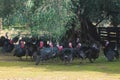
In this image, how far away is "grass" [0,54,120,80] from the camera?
16141 millimetres

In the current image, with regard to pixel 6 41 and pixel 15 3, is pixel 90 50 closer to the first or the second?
pixel 15 3

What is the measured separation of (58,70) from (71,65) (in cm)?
203

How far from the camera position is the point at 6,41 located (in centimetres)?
2686

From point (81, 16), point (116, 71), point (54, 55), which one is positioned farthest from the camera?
point (81, 16)

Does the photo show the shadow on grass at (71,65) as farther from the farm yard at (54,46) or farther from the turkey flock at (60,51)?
the turkey flock at (60,51)

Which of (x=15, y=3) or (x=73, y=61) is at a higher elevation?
(x=15, y=3)

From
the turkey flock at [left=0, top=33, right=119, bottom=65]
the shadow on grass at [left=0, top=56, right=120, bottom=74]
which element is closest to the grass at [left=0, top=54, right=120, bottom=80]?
the shadow on grass at [left=0, top=56, right=120, bottom=74]

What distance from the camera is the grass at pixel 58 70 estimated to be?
16.1 metres

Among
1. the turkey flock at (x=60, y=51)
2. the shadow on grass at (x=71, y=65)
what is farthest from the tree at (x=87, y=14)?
the shadow on grass at (x=71, y=65)

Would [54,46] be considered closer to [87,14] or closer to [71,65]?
[71,65]

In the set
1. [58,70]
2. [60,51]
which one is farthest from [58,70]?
[60,51]

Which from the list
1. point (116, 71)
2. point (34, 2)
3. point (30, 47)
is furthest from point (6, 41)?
point (116, 71)

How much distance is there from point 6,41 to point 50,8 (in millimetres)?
7214

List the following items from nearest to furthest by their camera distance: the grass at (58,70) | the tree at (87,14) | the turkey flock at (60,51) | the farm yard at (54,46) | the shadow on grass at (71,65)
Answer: the grass at (58,70), the farm yard at (54,46), the shadow on grass at (71,65), the turkey flock at (60,51), the tree at (87,14)
